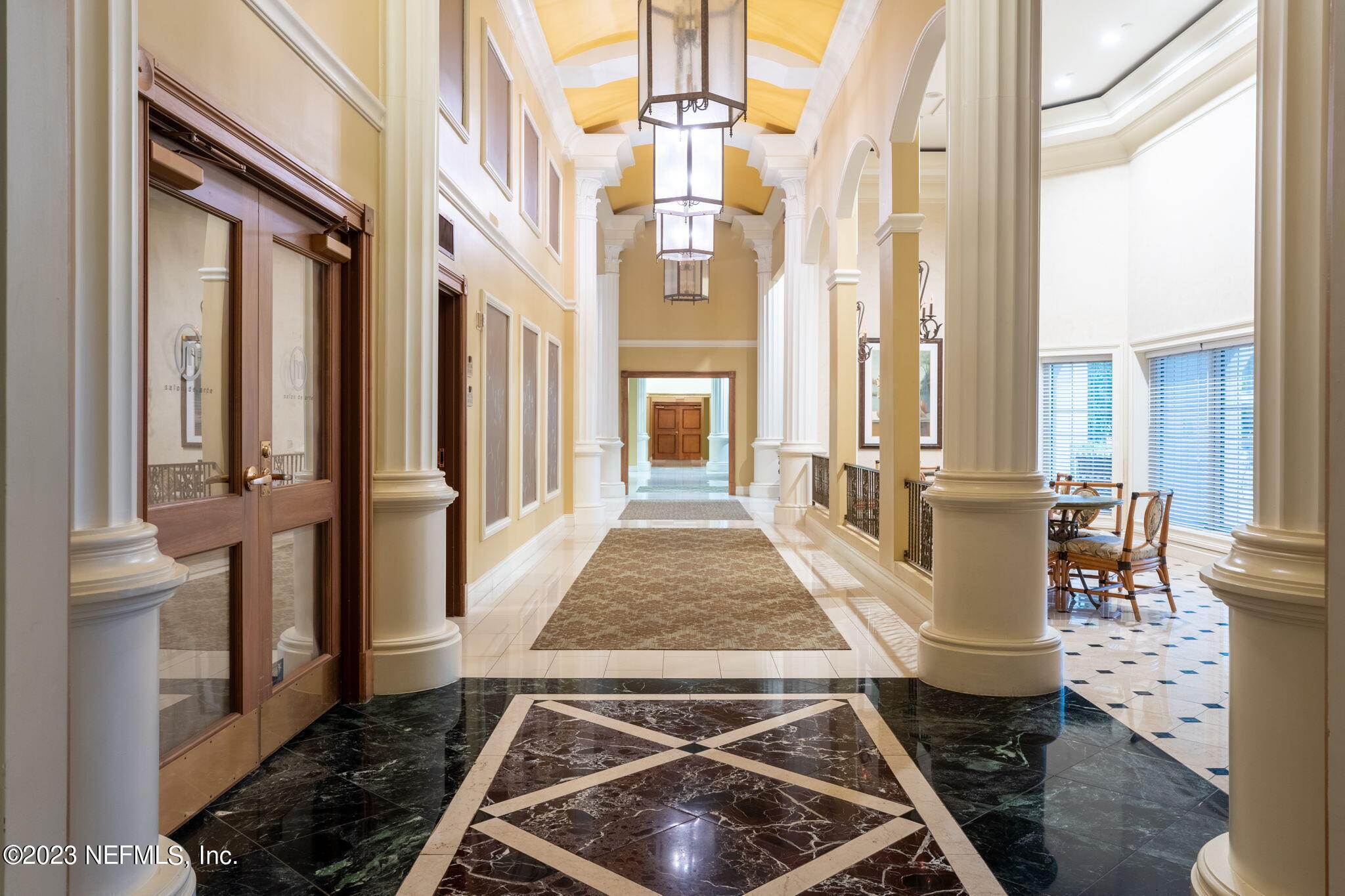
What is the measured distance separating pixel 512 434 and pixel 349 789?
16.2ft

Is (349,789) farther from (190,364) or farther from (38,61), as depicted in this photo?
(38,61)

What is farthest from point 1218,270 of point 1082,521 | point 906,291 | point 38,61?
point 38,61

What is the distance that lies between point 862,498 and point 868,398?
13.3 ft

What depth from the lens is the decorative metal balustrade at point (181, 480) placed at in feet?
8.02

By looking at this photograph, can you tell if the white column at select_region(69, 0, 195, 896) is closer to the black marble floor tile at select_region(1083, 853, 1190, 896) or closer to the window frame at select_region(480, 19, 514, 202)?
the black marble floor tile at select_region(1083, 853, 1190, 896)

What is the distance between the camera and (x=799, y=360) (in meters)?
10.9

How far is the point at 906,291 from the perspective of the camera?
6250mm

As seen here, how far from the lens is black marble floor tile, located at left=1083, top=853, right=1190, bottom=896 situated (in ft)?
7.18

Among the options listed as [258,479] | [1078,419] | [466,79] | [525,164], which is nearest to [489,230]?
[466,79]

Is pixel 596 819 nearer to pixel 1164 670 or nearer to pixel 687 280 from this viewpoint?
pixel 1164 670

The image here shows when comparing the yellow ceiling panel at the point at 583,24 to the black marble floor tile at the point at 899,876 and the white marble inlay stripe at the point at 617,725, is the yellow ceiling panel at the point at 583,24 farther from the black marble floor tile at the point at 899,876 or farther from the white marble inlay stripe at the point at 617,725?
the black marble floor tile at the point at 899,876

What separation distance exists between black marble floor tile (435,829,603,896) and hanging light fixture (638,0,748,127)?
4.67m

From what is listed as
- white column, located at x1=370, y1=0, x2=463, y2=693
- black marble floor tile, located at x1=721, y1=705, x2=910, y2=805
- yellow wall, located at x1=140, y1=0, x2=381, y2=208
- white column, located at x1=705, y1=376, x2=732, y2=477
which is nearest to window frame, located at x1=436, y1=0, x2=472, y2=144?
white column, located at x1=370, y1=0, x2=463, y2=693

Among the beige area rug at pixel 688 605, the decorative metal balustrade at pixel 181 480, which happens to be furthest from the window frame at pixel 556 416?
the decorative metal balustrade at pixel 181 480
